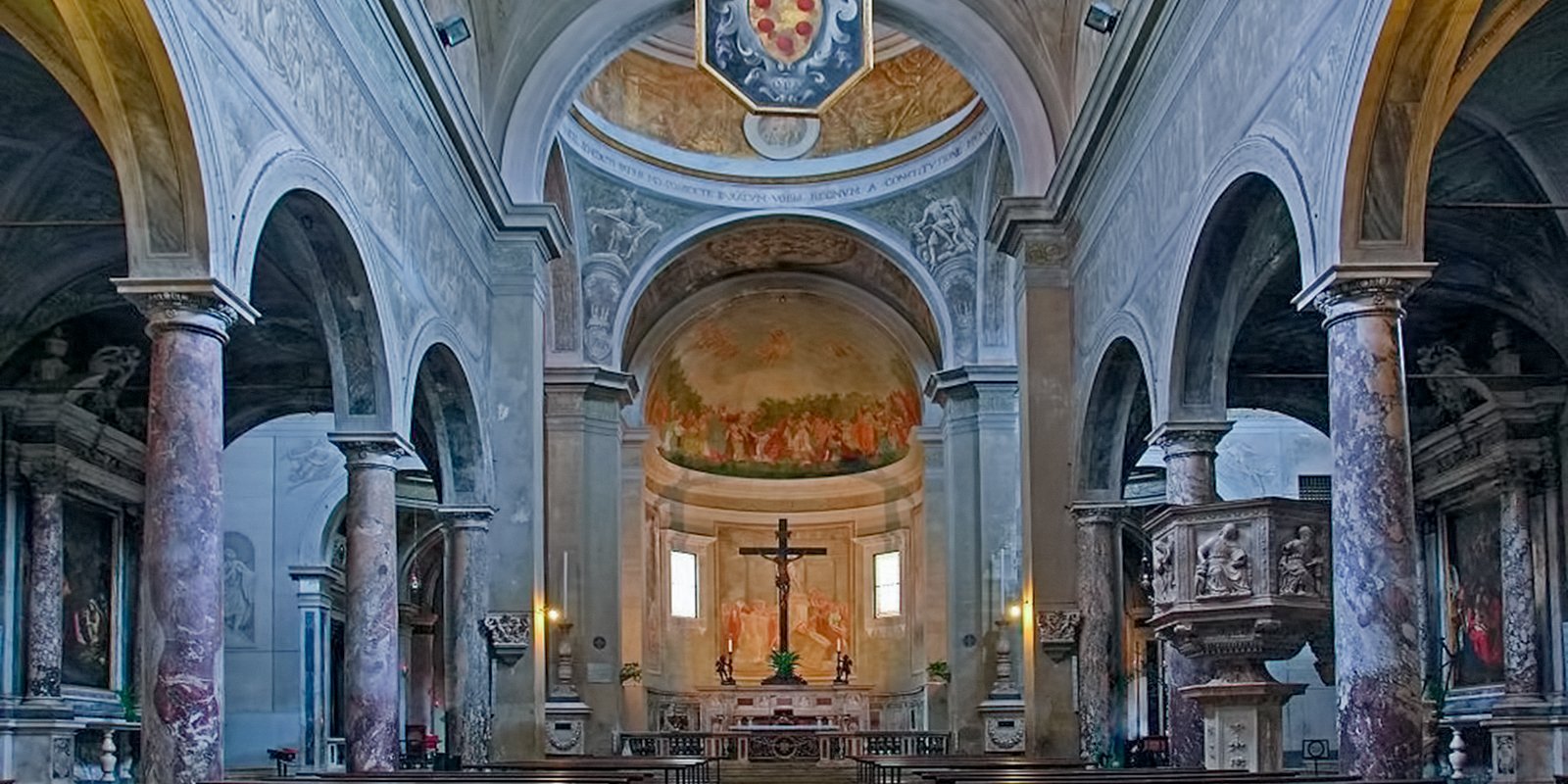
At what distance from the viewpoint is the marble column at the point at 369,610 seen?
16.8m

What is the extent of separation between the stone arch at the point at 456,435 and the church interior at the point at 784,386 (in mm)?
66

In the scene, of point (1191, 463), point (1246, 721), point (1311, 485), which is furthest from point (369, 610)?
point (1311, 485)

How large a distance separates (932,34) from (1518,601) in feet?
31.3

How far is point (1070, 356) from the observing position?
2205 cm

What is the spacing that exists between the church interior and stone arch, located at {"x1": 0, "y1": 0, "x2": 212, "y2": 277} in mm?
32

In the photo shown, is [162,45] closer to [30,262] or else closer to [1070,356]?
[30,262]

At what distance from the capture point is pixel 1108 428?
2102 centimetres

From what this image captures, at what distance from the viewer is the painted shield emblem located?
20.5 metres

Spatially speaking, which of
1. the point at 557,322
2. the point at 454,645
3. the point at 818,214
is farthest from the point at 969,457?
the point at 454,645

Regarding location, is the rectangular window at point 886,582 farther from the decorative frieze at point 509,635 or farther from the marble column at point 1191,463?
the marble column at point 1191,463

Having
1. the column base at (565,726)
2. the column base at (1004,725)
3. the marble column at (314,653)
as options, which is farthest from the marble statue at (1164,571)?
the marble column at (314,653)

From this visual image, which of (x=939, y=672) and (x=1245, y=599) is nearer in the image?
(x=1245, y=599)

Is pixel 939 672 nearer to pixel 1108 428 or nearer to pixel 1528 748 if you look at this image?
pixel 1108 428

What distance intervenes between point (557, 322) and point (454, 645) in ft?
39.1
